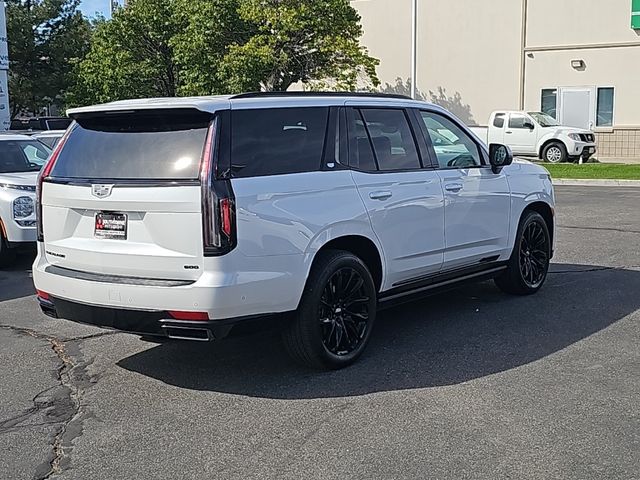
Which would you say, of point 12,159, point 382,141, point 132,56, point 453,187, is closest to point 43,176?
point 382,141

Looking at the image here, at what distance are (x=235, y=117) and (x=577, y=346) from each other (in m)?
3.09

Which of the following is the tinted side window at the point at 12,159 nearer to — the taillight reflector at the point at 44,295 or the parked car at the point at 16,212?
the parked car at the point at 16,212

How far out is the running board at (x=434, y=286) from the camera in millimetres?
6301

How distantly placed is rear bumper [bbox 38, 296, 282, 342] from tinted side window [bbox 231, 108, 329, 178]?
3.04ft

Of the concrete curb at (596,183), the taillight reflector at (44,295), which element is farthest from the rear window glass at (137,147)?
the concrete curb at (596,183)

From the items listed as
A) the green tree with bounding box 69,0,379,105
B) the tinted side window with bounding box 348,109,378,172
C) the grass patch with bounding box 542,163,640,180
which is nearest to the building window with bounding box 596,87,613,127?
the grass patch with bounding box 542,163,640,180

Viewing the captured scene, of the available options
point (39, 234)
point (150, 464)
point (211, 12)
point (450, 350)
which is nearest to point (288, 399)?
point (150, 464)

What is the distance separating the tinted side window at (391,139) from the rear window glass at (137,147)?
60.5 inches

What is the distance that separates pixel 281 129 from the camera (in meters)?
5.59

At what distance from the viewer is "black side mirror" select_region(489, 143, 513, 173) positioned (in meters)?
7.36

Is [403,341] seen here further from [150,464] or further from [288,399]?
[150,464]

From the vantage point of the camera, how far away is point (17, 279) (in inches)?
378

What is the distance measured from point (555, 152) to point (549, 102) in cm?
456

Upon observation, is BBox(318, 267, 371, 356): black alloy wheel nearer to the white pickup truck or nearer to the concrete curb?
the concrete curb
